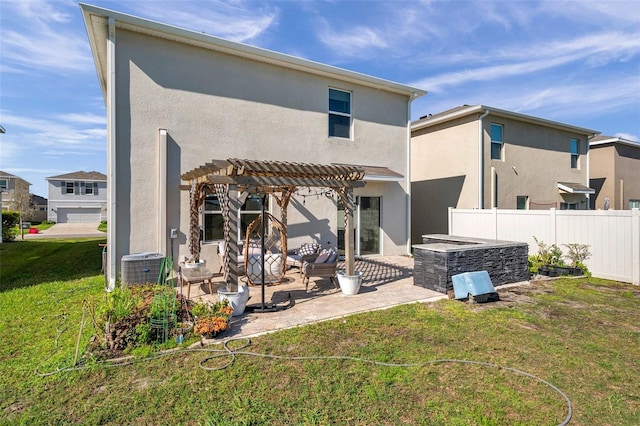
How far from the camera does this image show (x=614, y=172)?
20078 millimetres

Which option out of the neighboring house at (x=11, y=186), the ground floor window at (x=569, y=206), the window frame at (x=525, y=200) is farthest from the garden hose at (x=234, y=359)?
the neighboring house at (x=11, y=186)

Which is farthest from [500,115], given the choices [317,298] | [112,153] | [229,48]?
[112,153]

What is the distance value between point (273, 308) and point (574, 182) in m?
A: 19.3

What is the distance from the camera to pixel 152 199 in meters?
8.73

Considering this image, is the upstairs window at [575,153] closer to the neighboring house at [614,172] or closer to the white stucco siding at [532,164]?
the white stucco siding at [532,164]

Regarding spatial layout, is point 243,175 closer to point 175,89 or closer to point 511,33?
point 175,89

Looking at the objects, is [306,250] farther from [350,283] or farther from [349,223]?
[350,283]

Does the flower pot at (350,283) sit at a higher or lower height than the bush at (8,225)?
lower

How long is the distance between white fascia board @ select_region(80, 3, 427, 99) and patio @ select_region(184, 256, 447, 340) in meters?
6.64

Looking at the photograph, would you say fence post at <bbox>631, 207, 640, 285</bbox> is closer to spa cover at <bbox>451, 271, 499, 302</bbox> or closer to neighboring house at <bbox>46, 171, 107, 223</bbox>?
spa cover at <bbox>451, 271, 499, 302</bbox>

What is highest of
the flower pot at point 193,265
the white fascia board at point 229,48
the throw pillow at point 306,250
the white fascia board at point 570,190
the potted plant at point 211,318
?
the white fascia board at point 229,48

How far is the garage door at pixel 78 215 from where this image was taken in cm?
3875

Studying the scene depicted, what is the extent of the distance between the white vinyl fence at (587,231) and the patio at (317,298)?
14.3 feet

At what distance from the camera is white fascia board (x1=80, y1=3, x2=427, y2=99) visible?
8.05 meters
